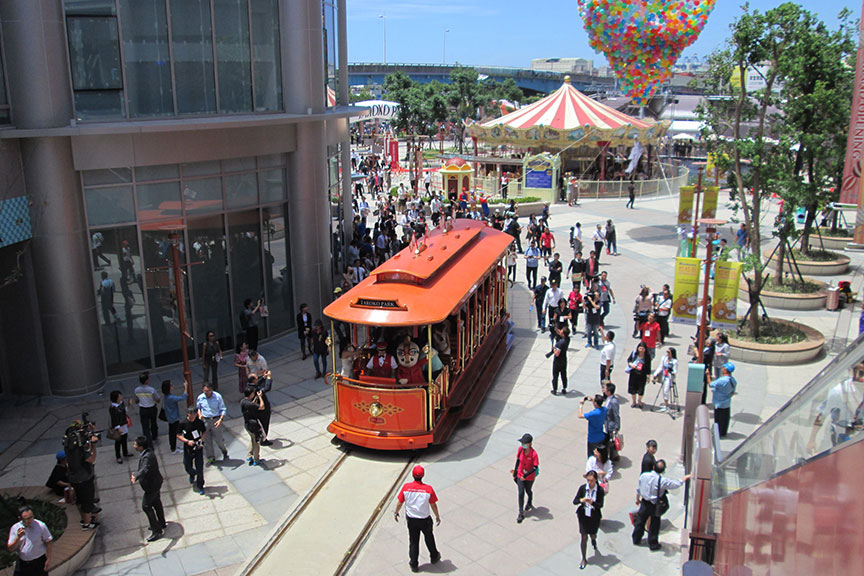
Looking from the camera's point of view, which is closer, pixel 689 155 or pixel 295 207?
pixel 295 207

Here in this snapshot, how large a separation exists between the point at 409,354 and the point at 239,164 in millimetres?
7597

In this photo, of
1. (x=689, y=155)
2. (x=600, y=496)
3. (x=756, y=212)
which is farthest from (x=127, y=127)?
(x=689, y=155)

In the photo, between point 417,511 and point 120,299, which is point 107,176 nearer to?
point 120,299

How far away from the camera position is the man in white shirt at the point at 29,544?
26.7 feet

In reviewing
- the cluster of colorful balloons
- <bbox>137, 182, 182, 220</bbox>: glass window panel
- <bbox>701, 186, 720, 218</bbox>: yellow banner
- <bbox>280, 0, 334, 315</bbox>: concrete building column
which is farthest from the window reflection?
<bbox>701, 186, 720, 218</bbox>: yellow banner

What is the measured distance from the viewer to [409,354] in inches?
481

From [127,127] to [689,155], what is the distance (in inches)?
2541

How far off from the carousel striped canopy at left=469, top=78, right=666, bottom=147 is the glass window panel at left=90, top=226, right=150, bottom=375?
30932 mm

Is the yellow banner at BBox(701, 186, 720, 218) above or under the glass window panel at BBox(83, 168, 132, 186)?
under

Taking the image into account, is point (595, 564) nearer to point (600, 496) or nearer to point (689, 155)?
point (600, 496)

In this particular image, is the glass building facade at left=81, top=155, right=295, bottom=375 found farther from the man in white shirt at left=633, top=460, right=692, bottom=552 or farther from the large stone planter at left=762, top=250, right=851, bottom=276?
the large stone planter at left=762, top=250, right=851, bottom=276

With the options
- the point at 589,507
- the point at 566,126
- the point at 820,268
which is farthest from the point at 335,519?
the point at 566,126

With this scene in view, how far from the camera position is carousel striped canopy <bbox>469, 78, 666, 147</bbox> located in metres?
41.8

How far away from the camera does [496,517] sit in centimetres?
1041
